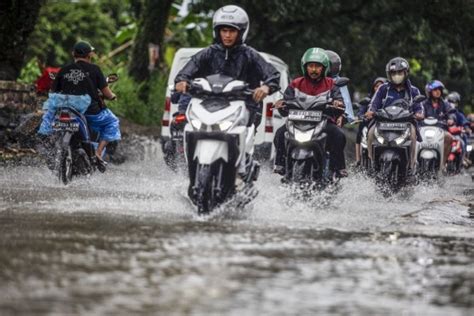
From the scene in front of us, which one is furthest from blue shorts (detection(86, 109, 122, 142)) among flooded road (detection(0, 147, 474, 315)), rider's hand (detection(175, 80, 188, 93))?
rider's hand (detection(175, 80, 188, 93))

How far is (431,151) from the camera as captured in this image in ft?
63.1

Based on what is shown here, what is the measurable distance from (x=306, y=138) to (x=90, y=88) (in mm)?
2916

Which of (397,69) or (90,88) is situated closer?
(90,88)

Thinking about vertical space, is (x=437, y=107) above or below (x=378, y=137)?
above

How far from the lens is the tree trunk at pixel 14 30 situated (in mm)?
20547

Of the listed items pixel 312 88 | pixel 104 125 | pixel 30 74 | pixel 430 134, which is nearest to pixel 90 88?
pixel 104 125

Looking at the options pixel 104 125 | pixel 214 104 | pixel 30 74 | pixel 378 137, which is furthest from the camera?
pixel 30 74

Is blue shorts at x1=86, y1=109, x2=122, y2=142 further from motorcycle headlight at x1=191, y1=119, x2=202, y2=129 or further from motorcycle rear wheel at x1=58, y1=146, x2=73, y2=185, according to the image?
motorcycle headlight at x1=191, y1=119, x2=202, y2=129

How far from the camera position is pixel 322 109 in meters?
12.8

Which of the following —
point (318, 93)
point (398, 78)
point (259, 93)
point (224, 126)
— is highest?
point (398, 78)

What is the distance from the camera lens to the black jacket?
11.4 meters

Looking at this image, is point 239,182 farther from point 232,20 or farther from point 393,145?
point 393,145

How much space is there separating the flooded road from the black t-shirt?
2069 millimetres

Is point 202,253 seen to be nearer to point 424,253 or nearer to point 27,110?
point 424,253
